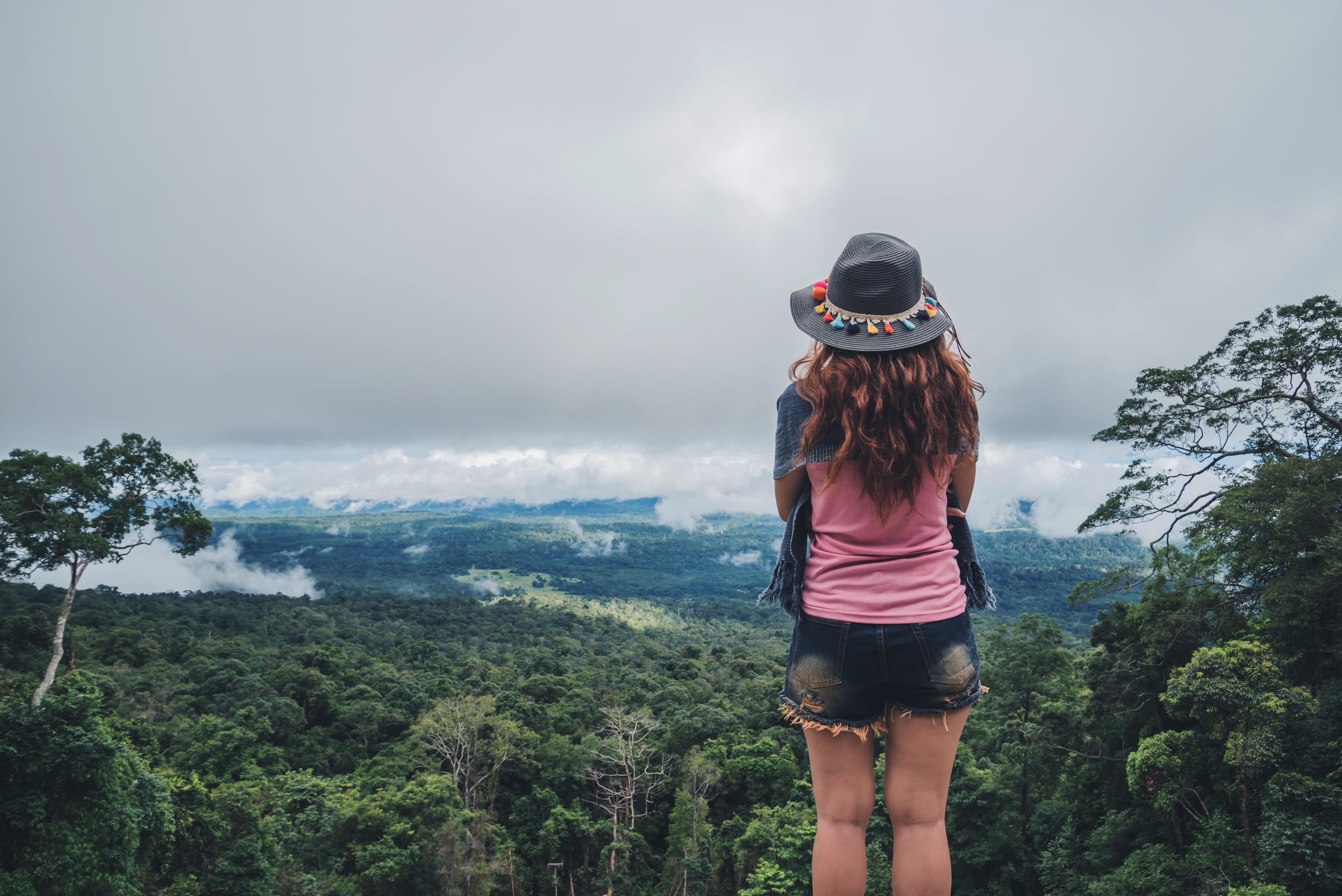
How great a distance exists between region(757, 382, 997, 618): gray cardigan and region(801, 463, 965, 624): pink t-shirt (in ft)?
0.29

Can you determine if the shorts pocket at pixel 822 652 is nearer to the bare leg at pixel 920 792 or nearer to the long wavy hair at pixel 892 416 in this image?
the bare leg at pixel 920 792

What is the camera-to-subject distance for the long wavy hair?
151cm

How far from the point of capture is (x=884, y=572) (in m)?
1.55

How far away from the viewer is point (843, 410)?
1542mm

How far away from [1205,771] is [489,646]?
185ft

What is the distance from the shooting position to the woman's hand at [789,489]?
5.63 ft

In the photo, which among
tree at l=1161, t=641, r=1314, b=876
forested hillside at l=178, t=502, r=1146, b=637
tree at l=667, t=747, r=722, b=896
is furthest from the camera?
forested hillside at l=178, t=502, r=1146, b=637

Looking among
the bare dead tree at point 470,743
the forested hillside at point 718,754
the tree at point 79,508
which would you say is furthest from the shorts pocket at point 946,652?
the bare dead tree at point 470,743

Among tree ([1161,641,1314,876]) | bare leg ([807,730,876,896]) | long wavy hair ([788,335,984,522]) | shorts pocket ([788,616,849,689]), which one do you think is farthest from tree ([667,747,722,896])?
long wavy hair ([788,335,984,522])

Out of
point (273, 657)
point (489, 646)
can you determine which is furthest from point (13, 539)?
point (489, 646)

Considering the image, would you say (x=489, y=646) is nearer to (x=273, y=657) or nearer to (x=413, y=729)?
(x=273, y=657)

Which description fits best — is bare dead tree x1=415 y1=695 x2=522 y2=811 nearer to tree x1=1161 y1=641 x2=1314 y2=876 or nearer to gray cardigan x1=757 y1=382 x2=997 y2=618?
tree x1=1161 y1=641 x2=1314 y2=876

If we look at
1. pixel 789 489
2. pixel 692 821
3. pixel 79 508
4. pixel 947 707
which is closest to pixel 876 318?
pixel 789 489

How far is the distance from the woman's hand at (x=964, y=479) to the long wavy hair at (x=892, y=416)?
44 millimetres
